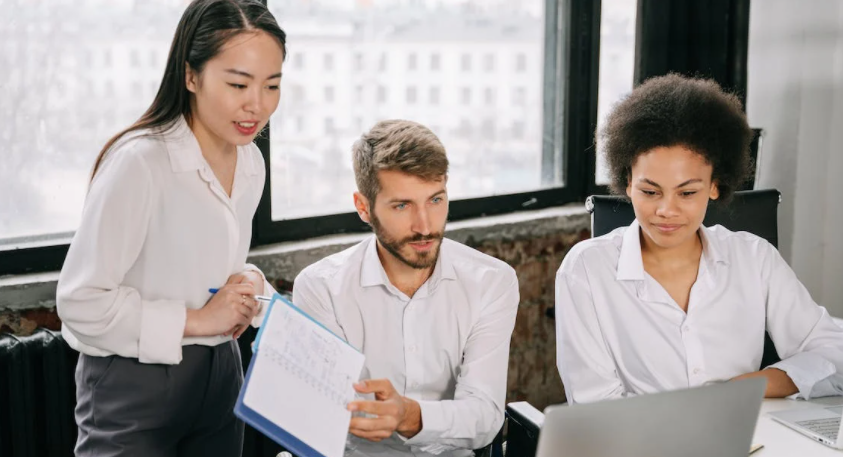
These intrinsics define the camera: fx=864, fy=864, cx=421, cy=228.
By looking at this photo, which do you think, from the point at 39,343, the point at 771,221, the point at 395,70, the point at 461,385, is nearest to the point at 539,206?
the point at 395,70

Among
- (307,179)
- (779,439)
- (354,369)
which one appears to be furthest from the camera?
(307,179)

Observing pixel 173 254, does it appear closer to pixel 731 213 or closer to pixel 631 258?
pixel 631 258

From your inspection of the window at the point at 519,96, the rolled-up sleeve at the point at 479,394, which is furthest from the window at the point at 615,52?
the rolled-up sleeve at the point at 479,394

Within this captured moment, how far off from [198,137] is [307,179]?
3.53 feet

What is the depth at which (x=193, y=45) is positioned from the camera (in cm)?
166

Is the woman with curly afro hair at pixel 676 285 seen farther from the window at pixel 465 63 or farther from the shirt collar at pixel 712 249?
the window at pixel 465 63

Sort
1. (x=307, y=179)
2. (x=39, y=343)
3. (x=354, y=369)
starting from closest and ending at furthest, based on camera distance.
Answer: (x=354, y=369) → (x=39, y=343) → (x=307, y=179)

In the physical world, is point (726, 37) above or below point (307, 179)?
above

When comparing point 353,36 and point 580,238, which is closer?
point 353,36

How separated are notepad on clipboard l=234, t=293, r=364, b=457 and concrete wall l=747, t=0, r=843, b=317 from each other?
2448 mm

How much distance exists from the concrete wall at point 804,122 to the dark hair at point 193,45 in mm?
2296

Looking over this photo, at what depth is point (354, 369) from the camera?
55.8 inches

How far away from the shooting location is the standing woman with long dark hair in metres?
1.54

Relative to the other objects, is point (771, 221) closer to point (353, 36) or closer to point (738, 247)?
point (738, 247)
